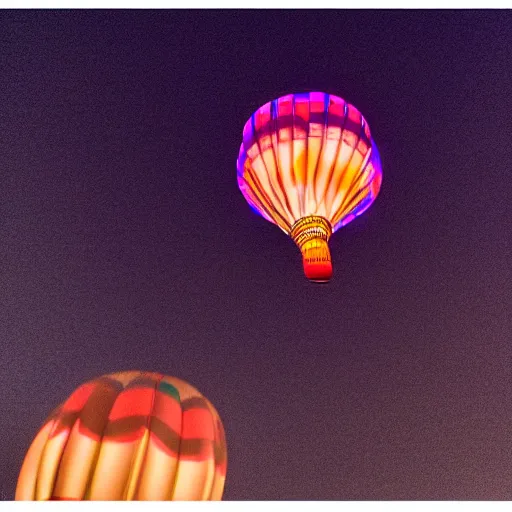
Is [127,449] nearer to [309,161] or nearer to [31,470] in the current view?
[31,470]

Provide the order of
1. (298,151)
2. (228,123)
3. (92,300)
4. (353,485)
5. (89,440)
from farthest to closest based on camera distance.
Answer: (228,123)
(92,300)
(353,485)
(298,151)
(89,440)

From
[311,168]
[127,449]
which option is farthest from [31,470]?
[311,168]

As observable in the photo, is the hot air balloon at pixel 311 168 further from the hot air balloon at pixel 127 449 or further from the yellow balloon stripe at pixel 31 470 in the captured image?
the yellow balloon stripe at pixel 31 470

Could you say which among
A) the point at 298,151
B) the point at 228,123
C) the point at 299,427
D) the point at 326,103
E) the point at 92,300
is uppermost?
the point at 228,123

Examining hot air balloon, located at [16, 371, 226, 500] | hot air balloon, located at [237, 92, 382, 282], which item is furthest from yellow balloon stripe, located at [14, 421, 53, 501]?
hot air balloon, located at [237, 92, 382, 282]

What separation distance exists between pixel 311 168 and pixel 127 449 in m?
0.67

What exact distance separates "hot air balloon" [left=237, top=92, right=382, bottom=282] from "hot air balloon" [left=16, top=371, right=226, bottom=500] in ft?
1.46

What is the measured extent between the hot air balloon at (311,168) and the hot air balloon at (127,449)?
444 millimetres

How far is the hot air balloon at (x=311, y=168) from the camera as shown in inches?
48.8

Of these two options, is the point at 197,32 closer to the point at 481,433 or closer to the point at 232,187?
the point at 232,187

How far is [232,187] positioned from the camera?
182 cm

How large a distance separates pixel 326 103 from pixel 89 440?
33.6 inches

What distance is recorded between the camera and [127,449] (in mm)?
820

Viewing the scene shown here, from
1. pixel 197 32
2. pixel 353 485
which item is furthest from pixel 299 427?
pixel 197 32
